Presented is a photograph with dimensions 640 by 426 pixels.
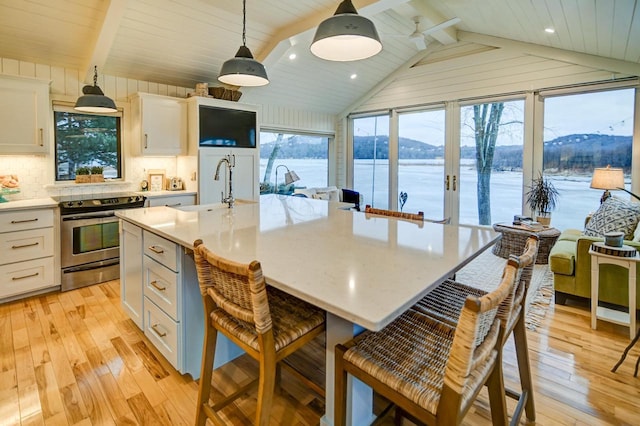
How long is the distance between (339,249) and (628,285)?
2.56 metres

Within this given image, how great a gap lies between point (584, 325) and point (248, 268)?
9.68 ft

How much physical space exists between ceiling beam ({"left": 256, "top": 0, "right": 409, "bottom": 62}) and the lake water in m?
2.24

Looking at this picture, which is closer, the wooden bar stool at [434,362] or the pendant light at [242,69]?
the wooden bar stool at [434,362]

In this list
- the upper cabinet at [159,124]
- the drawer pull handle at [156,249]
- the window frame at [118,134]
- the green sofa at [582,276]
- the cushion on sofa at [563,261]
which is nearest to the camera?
the drawer pull handle at [156,249]

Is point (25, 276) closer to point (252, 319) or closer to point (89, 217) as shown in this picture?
point (89, 217)

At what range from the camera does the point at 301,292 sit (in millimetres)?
1083

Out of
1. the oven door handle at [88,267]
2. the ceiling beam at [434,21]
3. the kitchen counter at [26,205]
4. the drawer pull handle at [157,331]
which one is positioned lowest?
the drawer pull handle at [157,331]

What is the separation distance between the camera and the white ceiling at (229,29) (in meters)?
3.17

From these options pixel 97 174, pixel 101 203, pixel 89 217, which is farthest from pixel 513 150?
pixel 97 174

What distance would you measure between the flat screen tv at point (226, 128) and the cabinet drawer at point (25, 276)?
214 cm

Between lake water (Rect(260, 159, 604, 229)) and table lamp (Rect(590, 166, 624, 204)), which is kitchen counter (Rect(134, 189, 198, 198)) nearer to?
lake water (Rect(260, 159, 604, 229))

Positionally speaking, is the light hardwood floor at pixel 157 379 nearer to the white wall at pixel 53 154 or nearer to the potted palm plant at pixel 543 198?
the white wall at pixel 53 154

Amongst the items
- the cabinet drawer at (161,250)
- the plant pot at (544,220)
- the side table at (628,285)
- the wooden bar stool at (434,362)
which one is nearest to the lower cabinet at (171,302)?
the cabinet drawer at (161,250)

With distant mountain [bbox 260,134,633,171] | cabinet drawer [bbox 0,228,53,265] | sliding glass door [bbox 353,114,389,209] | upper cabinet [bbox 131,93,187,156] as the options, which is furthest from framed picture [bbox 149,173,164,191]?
sliding glass door [bbox 353,114,389,209]
